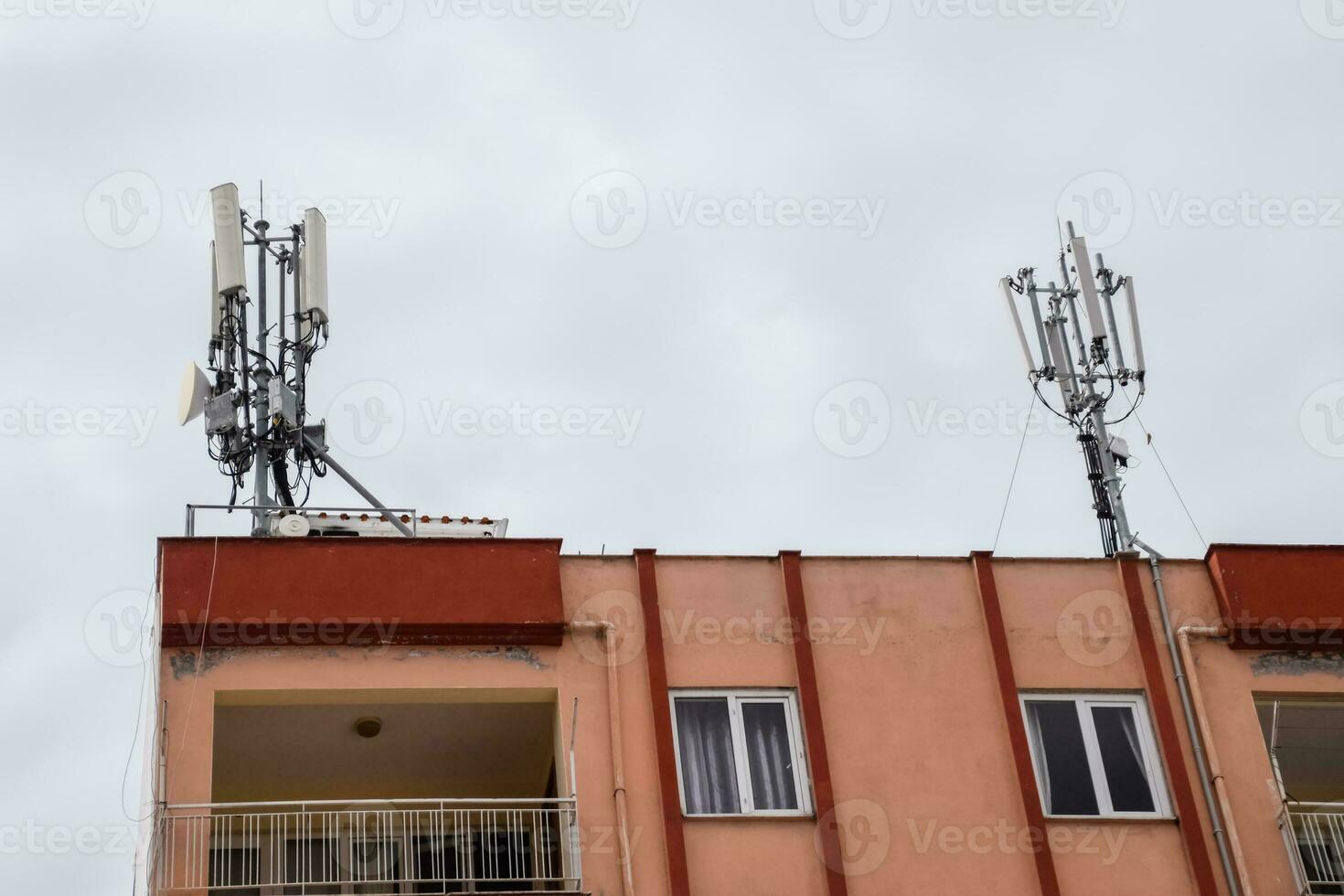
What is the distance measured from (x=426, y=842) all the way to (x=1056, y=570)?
345 inches

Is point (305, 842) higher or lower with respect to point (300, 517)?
lower

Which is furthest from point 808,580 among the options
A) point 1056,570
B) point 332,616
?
point 332,616

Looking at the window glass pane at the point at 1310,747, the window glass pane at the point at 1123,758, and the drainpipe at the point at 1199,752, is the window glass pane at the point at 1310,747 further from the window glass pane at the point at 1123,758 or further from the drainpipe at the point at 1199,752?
the window glass pane at the point at 1123,758

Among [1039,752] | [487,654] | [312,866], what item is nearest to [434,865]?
[312,866]

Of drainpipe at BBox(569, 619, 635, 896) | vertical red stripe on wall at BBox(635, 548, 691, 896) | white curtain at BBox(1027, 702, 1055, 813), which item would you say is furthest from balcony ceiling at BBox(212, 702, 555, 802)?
white curtain at BBox(1027, 702, 1055, 813)

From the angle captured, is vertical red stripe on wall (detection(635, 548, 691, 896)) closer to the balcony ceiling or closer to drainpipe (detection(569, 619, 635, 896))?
drainpipe (detection(569, 619, 635, 896))

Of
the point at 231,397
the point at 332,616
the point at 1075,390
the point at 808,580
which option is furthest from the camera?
the point at 1075,390

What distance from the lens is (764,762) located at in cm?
2231

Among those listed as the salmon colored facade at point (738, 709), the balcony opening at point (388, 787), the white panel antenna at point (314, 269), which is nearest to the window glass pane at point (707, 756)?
the salmon colored facade at point (738, 709)

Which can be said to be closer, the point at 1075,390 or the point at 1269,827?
the point at 1269,827

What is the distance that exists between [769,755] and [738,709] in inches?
25.9

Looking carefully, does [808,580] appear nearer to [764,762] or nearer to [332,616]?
[764,762]

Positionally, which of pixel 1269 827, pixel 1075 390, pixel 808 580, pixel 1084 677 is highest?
pixel 1075 390
